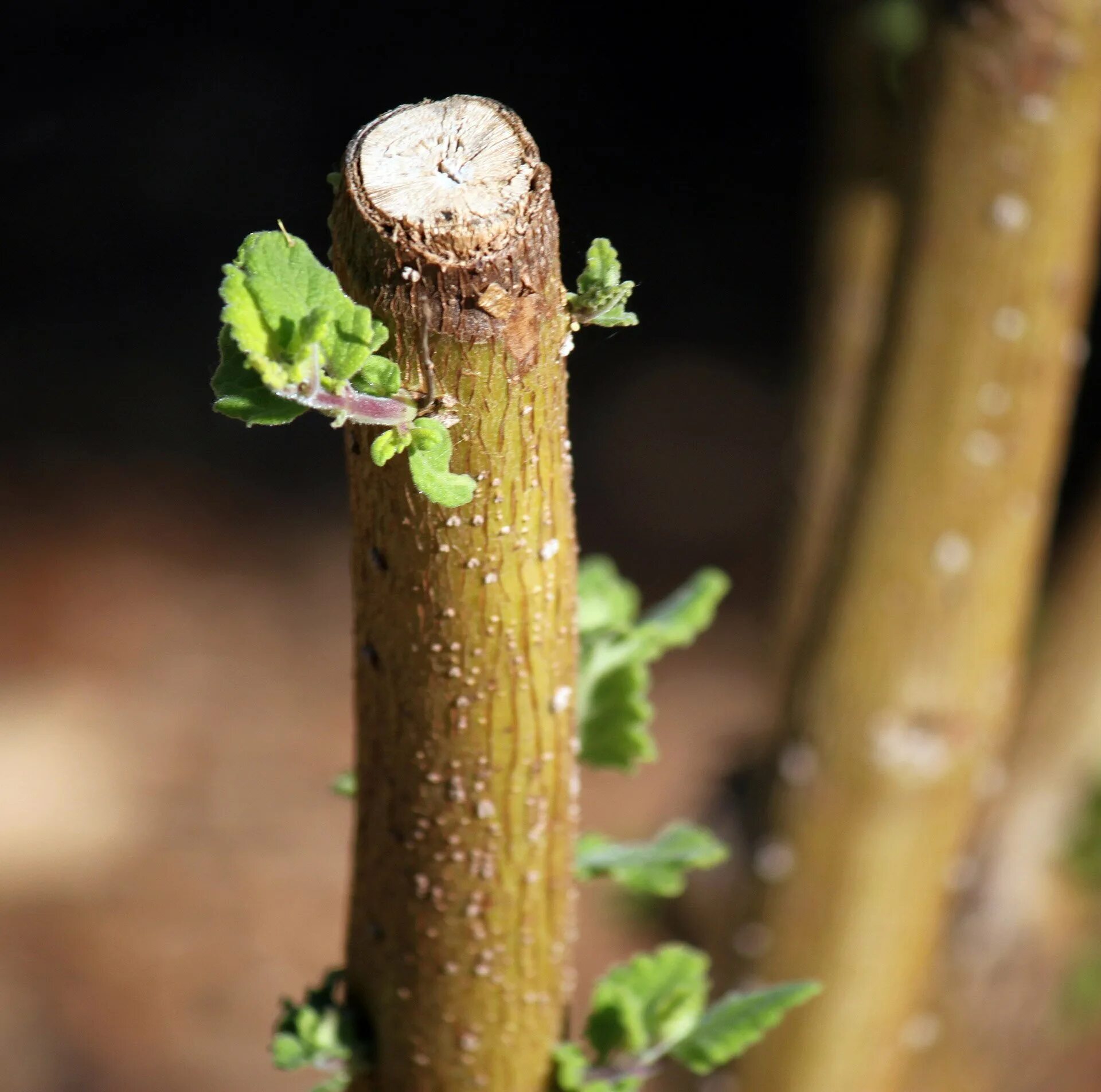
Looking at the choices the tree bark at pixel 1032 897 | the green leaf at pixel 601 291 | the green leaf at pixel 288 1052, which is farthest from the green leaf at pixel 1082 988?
the green leaf at pixel 601 291

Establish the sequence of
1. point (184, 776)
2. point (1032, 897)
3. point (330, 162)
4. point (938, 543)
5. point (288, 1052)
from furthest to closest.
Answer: point (184, 776), point (330, 162), point (1032, 897), point (938, 543), point (288, 1052)

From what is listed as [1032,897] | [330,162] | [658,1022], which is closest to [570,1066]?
[658,1022]

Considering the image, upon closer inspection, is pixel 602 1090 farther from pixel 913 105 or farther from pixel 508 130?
pixel 913 105

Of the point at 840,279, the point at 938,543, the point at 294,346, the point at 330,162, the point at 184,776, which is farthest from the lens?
the point at 184,776

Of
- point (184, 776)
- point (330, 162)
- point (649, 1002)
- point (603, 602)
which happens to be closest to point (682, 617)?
point (603, 602)

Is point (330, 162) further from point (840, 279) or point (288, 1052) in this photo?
point (288, 1052)

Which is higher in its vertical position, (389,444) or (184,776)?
(389,444)

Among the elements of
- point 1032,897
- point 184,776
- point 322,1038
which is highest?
point 322,1038

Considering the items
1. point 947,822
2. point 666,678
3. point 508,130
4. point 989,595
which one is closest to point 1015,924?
point 947,822

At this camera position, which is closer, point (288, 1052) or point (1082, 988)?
point (288, 1052)
